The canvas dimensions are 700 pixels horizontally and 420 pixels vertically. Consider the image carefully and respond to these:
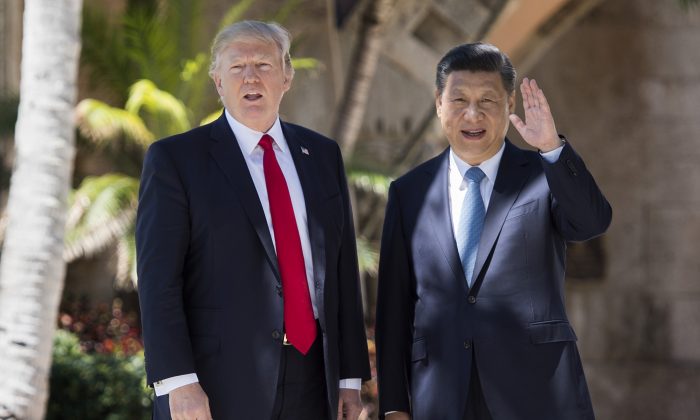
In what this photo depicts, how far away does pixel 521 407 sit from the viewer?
135 inches

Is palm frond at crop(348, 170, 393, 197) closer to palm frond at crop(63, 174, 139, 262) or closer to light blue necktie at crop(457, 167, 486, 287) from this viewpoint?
palm frond at crop(63, 174, 139, 262)

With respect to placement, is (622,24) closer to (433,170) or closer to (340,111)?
(340,111)

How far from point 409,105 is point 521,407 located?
22.4 feet

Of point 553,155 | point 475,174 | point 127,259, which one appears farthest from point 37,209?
point 553,155

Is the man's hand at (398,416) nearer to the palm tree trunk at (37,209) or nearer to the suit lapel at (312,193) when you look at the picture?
the suit lapel at (312,193)

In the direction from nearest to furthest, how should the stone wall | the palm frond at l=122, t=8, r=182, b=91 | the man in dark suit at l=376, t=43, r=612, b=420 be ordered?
the man in dark suit at l=376, t=43, r=612, b=420 < the palm frond at l=122, t=8, r=182, b=91 < the stone wall

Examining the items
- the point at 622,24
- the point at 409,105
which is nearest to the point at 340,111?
the point at 409,105

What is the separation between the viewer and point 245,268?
3.36m

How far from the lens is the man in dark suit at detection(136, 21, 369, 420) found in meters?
3.28

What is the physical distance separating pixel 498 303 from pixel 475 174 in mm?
446

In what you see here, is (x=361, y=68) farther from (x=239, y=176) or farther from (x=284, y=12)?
(x=239, y=176)

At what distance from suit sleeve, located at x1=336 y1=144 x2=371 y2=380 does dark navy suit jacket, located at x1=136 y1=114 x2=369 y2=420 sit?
9cm

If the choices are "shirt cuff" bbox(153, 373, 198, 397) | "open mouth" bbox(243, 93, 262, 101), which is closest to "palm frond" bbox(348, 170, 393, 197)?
"open mouth" bbox(243, 93, 262, 101)

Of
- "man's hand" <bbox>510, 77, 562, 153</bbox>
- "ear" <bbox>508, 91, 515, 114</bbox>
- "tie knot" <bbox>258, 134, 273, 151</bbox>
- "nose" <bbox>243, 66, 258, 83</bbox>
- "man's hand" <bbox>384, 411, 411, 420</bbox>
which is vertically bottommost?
"man's hand" <bbox>384, 411, 411, 420</bbox>
